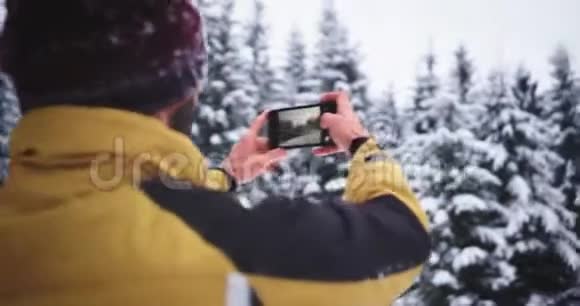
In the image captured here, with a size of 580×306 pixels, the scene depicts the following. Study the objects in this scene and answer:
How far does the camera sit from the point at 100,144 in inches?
24.3

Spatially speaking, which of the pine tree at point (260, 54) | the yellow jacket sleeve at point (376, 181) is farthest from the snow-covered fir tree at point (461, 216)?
the yellow jacket sleeve at point (376, 181)

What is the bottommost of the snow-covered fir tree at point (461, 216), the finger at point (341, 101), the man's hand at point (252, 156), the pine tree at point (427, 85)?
the snow-covered fir tree at point (461, 216)

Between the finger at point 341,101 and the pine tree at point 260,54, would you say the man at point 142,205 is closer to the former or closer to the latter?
the finger at point 341,101

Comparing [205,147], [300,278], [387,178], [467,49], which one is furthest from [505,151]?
[300,278]

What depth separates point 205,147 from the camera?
4.32ft

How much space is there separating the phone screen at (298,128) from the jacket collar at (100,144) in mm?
375

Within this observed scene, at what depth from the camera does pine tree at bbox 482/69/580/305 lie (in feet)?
4.39

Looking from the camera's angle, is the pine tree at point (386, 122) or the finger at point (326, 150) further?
the pine tree at point (386, 122)

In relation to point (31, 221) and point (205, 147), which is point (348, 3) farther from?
point (31, 221)

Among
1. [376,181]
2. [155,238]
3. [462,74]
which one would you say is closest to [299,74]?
[462,74]

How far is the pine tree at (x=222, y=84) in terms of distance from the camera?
1.33 m

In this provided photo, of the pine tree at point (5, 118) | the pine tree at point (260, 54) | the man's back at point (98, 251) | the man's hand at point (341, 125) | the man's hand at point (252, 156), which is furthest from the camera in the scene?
the pine tree at point (260, 54)

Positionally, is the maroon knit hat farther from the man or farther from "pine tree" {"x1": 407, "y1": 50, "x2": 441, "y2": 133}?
"pine tree" {"x1": 407, "y1": 50, "x2": 441, "y2": 133}

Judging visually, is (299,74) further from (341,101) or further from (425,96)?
(341,101)
